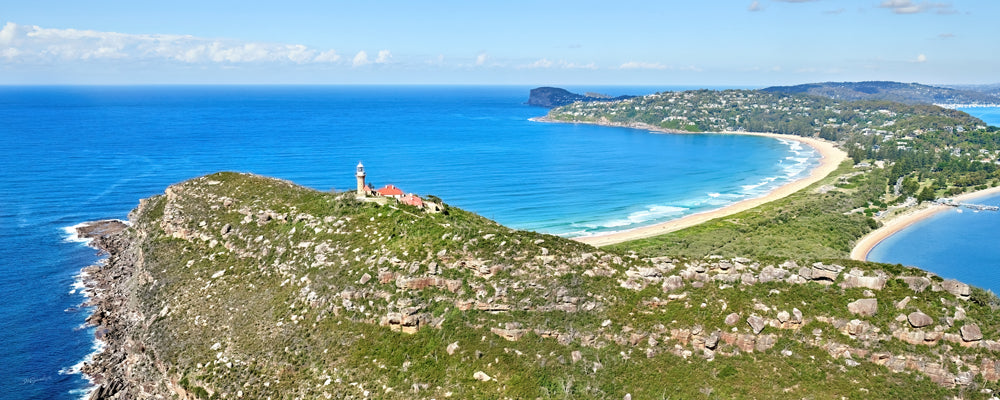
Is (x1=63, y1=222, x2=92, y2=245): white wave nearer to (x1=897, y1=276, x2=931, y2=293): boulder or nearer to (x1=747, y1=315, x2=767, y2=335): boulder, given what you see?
(x1=747, y1=315, x2=767, y2=335): boulder

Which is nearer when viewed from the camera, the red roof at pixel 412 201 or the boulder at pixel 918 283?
the boulder at pixel 918 283

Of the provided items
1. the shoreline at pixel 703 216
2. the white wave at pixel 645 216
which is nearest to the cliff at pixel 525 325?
the shoreline at pixel 703 216

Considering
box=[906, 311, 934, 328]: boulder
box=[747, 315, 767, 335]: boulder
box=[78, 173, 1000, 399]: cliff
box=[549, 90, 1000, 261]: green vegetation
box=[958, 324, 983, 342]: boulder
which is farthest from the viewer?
box=[549, 90, 1000, 261]: green vegetation

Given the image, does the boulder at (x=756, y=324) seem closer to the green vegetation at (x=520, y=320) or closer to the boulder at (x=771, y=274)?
the green vegetation at (x=520, y=320)

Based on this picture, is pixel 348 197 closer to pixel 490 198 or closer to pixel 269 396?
pixel 269 396

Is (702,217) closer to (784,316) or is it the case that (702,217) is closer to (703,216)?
(703,216)

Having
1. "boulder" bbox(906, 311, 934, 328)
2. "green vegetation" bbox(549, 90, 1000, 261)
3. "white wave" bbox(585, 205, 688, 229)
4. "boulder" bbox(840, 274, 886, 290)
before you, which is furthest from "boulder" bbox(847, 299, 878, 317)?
"white wave" bbox(585, 205, 688, 229)
